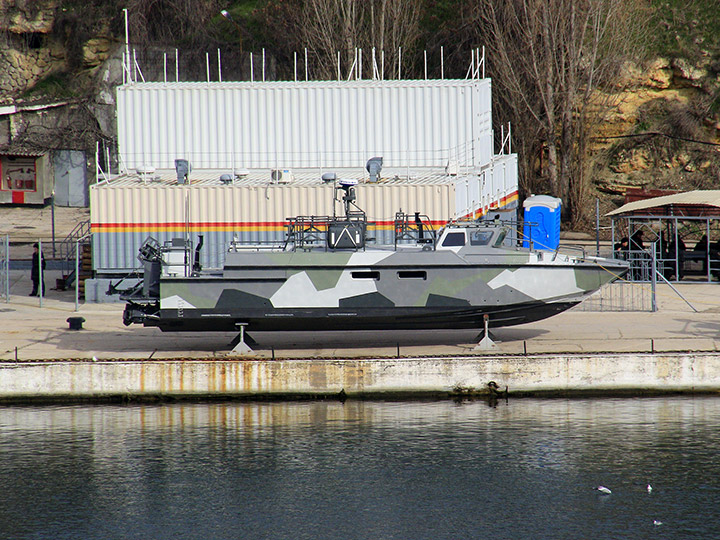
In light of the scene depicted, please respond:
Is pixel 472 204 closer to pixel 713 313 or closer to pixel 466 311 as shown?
pixel 713 313

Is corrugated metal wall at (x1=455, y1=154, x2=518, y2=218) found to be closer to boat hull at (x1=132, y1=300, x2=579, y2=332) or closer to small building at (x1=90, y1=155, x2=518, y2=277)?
small building at (x1=90, y1=155, x2=518, y2=277)

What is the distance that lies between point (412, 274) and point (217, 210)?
847 cm

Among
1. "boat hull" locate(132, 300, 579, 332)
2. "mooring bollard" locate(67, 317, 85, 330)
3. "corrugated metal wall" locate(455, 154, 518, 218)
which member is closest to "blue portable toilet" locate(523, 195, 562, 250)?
"corrugated metal wall" locate(455, 154, 518, 218)

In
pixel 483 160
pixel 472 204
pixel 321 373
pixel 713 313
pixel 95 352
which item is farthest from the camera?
pixel 483 160

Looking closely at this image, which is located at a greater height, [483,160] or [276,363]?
Answer: [483,160]

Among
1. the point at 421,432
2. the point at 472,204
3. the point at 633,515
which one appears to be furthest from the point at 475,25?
the point at 633,515

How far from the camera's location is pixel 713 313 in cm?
2162

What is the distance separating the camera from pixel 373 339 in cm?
1973

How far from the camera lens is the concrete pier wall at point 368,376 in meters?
17.0

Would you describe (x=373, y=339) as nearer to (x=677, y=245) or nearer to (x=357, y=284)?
(x=357, y=284)

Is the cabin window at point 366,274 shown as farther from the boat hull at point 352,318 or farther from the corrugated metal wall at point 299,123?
the corrugated metal wall at point 299,123

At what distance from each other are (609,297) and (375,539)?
1436cm

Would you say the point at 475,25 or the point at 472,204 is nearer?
the point at 472,204

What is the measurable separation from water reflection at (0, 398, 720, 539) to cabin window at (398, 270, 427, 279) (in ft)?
7.75
